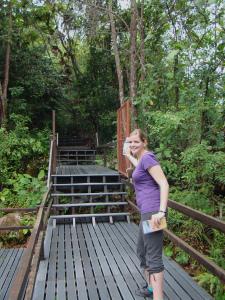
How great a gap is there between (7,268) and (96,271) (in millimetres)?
1861

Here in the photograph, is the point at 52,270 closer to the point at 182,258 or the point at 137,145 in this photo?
the point at 182,258

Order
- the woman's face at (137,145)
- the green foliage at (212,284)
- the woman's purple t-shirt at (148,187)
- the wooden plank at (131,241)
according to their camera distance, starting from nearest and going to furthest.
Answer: the woman's purple t-shirt at (148,187)
the woman's face at (137,145)
the wooden plank at (131,241)
the green foliage at (212,284)

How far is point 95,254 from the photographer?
523cm

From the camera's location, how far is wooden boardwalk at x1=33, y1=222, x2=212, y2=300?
3.79m

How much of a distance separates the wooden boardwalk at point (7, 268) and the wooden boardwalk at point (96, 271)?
0.58 m

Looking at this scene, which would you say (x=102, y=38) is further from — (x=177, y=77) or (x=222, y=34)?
(x=222, y=34)

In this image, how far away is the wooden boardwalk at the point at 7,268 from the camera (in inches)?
183

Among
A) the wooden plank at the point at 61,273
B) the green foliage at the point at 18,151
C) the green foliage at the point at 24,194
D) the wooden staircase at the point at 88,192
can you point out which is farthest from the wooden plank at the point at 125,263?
the green foliage at the point at 18,151

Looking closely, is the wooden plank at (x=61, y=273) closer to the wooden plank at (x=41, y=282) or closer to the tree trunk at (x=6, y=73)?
the wooden plank at (x=41, y=282)

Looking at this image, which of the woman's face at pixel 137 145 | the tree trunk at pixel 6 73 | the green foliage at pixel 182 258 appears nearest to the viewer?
the woman's face at pixel 137 145

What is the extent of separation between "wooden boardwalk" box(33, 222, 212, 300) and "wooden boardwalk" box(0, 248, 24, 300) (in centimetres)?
58

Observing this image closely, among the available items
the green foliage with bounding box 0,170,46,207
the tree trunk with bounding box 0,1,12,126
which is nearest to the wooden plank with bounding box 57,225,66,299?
the green foliage with bounding box 0,170,46,207

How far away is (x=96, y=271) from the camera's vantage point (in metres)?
4.50

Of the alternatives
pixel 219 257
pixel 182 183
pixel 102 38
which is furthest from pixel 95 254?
pixel 102 38
